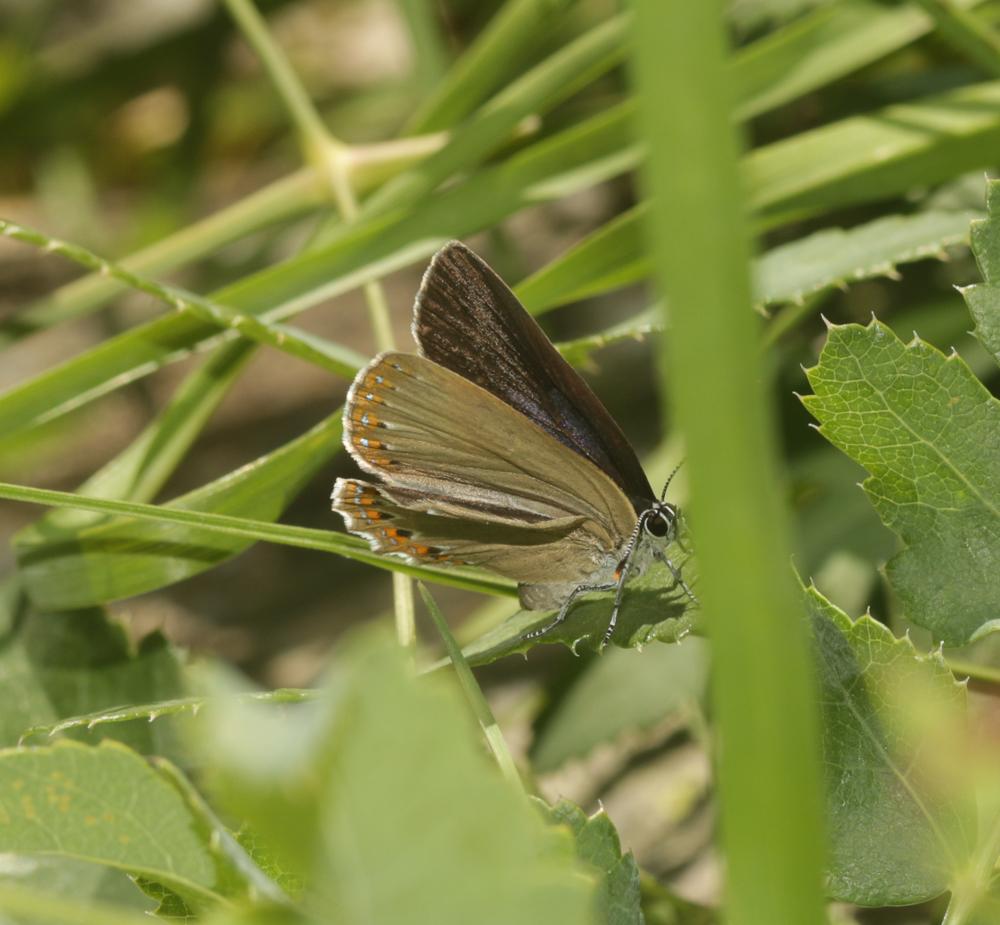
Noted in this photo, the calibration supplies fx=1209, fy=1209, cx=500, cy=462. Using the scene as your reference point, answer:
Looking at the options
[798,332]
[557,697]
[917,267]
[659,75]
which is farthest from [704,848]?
[659,75]

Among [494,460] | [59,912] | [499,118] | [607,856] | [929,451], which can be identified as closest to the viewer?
[59,912]

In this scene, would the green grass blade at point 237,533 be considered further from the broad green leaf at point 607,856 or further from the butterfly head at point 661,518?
the broad green leaf at point 607,856

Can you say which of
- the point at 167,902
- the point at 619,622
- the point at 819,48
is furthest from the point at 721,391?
the point at 819,48

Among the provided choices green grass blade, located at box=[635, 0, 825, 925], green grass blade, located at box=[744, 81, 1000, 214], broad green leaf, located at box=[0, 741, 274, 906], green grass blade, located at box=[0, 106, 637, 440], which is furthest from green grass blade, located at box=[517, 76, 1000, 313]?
green grass blade, located at box=[635, 0, 825, 925]

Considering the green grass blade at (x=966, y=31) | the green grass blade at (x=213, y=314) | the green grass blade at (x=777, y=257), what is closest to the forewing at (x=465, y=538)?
the green grass blade at (x=213, y=314)

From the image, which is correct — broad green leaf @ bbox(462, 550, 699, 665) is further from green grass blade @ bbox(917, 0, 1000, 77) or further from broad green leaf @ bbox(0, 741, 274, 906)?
green grass blade @ bbox(917, 0, 1000, 77)

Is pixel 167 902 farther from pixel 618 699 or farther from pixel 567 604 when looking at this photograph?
pixel 618 699

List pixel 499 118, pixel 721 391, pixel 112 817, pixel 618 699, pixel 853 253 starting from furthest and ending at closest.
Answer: pixel 618 699 < pixel 499 118 < pixel 853 253 < pixel 112 817 < pixel 721 391
